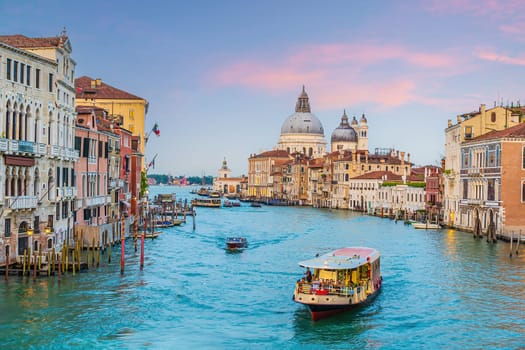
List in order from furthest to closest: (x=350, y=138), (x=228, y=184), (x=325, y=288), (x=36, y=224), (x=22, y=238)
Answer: (x=228, y=184) < (x=350, y=138) < (x=36, y=224) < (x=22, y=238) < (x=325, y=288)

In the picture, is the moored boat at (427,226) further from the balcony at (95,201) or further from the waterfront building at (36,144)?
the waterfront building at (36,144)

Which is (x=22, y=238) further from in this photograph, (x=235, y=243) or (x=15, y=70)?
(x=235, y=243)

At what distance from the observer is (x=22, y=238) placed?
20.6m

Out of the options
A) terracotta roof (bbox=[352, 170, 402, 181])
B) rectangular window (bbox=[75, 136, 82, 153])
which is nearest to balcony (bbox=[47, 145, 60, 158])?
rectangular window (bbox=[75, 136, 82, 153])

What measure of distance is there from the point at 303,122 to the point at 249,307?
101 m

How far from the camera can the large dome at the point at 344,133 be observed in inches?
4181

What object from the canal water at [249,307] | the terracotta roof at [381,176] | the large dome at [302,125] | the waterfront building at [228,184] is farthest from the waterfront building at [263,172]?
the canal water at [249,307]

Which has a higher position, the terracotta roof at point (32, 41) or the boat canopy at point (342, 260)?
the terracotta roof at point (32, 41)

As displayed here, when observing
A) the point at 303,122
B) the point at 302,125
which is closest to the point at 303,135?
the point at 302,125

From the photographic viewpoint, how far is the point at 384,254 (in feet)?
96.1

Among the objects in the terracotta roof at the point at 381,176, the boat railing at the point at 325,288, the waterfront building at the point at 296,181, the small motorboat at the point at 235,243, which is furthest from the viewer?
the waterfront building at the point at 296,181

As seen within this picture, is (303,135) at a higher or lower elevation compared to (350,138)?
higher

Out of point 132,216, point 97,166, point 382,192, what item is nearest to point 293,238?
point 132,216

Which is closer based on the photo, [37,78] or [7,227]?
[7,227]
